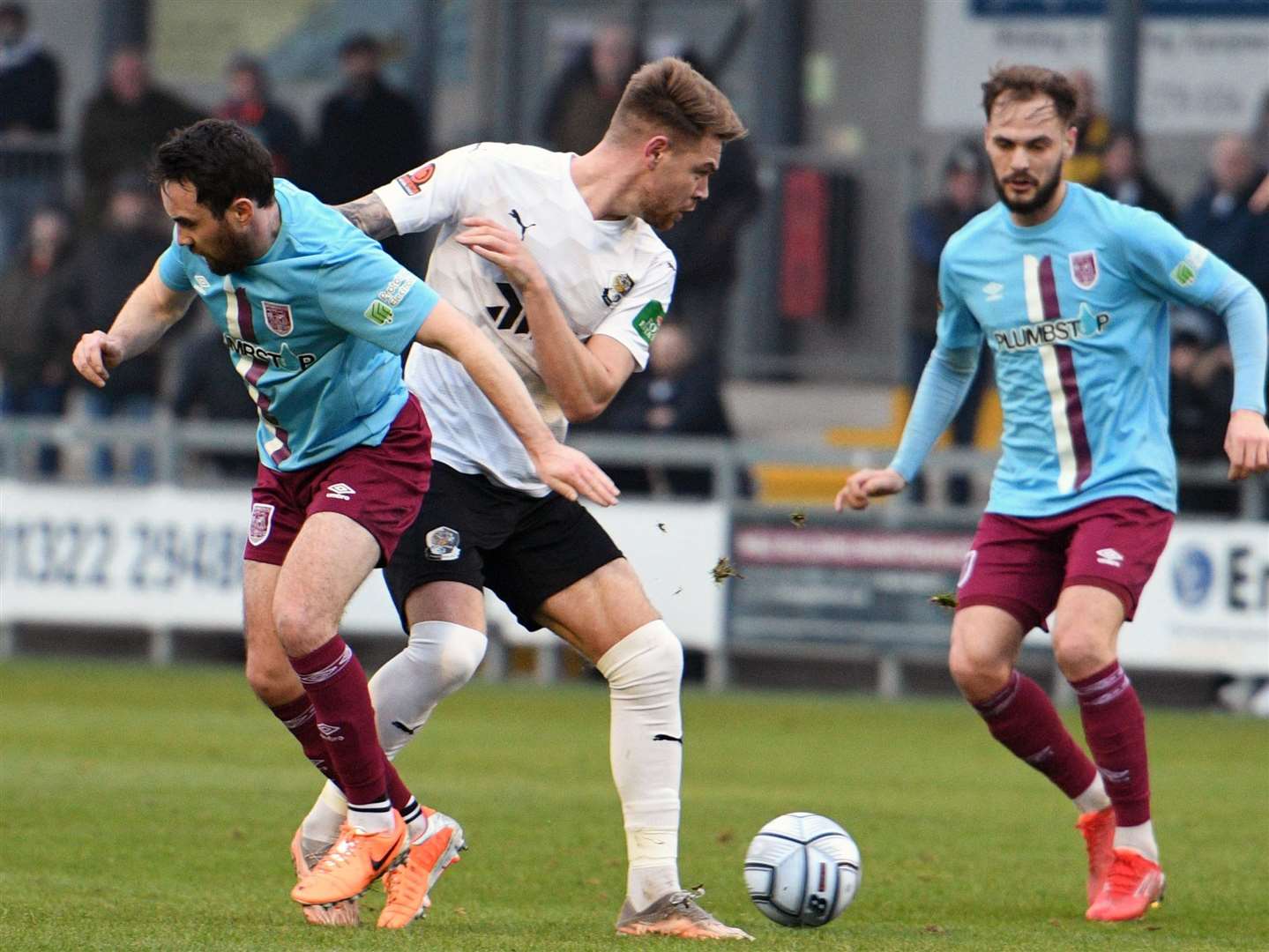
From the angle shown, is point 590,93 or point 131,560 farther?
point 590,93

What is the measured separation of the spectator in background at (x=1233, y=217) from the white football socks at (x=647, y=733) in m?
8.83

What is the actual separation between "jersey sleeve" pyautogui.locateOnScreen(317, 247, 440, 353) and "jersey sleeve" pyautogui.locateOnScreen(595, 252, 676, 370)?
1.96 ft

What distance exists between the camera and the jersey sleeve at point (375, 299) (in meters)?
6.04

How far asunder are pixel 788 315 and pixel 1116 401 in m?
11.8

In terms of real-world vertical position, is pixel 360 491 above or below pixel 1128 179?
below

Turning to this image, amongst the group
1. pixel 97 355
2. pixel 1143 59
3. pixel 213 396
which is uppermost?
pixel 1143 59

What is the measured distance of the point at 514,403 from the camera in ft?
19.3

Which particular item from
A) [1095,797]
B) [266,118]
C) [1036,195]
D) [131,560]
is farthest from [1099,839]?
[266,118]

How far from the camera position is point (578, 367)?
6.30m

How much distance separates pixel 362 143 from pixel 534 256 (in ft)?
34.8

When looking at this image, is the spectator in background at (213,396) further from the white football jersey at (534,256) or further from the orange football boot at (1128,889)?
the orange football boot at (1128,889)

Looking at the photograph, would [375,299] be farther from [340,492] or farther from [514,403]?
[340,492]

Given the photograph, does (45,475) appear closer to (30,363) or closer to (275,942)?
(30,363)

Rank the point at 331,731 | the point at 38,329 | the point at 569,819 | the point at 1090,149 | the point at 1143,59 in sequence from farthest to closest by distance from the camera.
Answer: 1. the point at 1143,59
2. the point at 38,329
3. the point at 1090,149
4. the point at 569,819
5. the point at 331,731
